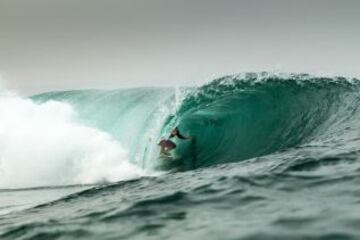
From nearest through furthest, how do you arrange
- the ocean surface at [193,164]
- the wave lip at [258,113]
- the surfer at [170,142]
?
1. the ocean surface at [193,164]
2. the wave lip at [258,113]
3. the surfer at [170,142]

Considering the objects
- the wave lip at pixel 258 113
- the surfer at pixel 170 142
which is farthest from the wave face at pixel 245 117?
the surfer at pixel 170 142

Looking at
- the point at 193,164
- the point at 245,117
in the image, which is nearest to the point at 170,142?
the point at 193,164

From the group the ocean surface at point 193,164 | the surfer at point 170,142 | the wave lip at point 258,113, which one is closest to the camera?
the ocean surface at point 193,164

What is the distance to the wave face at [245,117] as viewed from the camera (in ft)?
45.0

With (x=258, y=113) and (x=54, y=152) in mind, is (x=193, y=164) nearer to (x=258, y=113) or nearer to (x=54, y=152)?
(x=258, y=113)

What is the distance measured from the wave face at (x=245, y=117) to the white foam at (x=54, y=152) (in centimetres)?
97

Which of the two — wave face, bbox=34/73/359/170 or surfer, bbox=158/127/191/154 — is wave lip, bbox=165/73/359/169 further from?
surfer, bbox=158/127/191/154

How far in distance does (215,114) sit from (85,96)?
1638 cm

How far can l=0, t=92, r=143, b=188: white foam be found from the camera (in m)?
17.4

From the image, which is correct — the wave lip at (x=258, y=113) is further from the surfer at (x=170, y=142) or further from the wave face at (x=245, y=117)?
the surfer at (x=170, y=142)

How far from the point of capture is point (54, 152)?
790 inches

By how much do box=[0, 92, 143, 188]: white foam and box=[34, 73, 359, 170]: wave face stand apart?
0.97 meters

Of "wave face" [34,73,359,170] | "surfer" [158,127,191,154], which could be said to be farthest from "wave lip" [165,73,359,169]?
"surfer" [158,127,191,154]

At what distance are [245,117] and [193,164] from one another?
Result: 247cm
